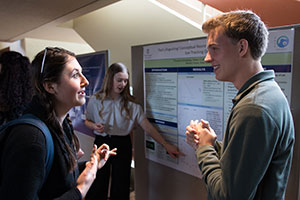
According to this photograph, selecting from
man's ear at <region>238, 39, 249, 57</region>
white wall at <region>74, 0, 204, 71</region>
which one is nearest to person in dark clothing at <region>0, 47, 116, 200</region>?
man's ear at <region>238, 39, 249, 57</region>

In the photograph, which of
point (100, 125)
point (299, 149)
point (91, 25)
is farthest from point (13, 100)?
point (91, 25)

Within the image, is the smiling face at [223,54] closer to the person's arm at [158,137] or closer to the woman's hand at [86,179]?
the woman's hand at [86,179]

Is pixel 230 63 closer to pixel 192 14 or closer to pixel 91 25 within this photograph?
pixel 192 14

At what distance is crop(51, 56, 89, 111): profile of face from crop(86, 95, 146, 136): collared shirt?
1.01 meters

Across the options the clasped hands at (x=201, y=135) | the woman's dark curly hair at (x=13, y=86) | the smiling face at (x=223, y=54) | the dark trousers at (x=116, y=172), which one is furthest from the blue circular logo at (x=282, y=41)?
the woman's dark curly hair at (x=13, y=86)

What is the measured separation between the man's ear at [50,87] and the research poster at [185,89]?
99cm

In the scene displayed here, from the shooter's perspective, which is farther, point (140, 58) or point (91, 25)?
point (91, 25)

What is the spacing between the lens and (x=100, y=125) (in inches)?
87.5

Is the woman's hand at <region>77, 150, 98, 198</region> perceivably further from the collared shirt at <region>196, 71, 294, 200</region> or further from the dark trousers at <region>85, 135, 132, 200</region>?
the dark trousers at <region>85, 135, 132, 200</region>

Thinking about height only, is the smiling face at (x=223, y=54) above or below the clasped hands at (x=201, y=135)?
above

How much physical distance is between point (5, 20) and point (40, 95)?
2428mm

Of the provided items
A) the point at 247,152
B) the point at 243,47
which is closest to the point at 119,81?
the point at 243,47

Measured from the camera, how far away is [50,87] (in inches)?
43.6

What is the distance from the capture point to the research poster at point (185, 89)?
4.03 ft
